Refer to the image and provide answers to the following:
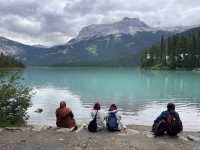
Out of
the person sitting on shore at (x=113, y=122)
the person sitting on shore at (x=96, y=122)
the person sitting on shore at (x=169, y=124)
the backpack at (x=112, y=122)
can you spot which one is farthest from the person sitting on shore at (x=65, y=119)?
the person sitting on shore at (x=169, y=124)

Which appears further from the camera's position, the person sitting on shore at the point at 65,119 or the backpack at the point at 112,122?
the person sitting on shore at the point at 65,119

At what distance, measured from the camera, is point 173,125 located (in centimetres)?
2000

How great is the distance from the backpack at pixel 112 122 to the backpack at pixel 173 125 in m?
3.19

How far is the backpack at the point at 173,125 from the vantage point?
65.5 feet

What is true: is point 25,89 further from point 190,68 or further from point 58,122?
point 190,68

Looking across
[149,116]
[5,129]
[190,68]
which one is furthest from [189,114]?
[190,68]

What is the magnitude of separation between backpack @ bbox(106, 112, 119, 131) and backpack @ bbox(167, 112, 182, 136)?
3.19 m

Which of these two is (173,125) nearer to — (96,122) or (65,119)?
(96,122)

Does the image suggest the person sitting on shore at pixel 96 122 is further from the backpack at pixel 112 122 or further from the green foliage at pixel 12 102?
the green foliage at pixel 12 102

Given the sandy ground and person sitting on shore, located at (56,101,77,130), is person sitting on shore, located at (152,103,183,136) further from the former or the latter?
person sitting on shore, located at (56,101,77,130)

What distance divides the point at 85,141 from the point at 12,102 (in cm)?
870

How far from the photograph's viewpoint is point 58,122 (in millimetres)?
23250

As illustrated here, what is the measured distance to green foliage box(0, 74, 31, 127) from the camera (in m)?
25.0

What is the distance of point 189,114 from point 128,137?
2043 centimetres
